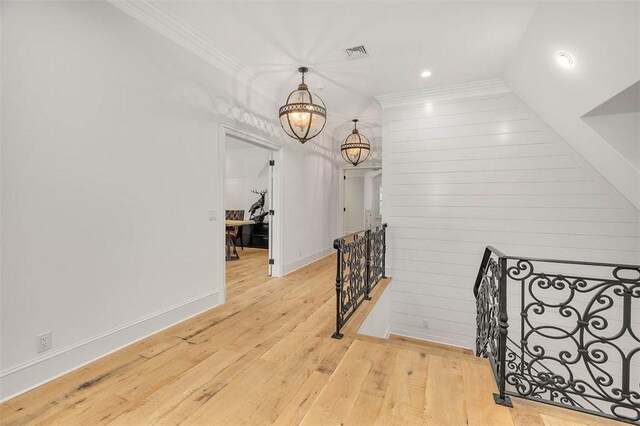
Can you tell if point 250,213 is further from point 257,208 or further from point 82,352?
point 82,352

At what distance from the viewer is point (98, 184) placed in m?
2.28

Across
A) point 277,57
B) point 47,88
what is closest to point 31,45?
point 47,88

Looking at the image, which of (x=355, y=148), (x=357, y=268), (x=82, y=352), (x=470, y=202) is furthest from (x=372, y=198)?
(x=82, y=352)

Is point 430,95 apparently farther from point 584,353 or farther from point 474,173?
point 584,353

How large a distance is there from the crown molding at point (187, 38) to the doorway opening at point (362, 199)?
25.0ft

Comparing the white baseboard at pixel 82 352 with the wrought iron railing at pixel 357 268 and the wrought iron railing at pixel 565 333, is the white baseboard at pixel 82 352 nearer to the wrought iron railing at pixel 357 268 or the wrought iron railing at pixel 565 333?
the wrought iron railing at pixel 357 268

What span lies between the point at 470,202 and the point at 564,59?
2.01 m

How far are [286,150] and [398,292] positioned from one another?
292 centimetres

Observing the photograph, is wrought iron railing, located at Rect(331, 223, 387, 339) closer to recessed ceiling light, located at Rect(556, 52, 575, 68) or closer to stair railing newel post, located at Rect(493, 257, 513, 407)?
stair railing newel post, located at Rect(493, 257, 513, 407)

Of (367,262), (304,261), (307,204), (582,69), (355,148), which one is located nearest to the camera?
(582,69)

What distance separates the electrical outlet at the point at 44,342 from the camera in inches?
77.4

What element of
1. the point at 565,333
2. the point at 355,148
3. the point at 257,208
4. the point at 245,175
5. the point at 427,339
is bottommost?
the point at 427,339

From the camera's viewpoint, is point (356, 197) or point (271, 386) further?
A: point (356, 197)

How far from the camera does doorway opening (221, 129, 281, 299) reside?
471 centimetres
